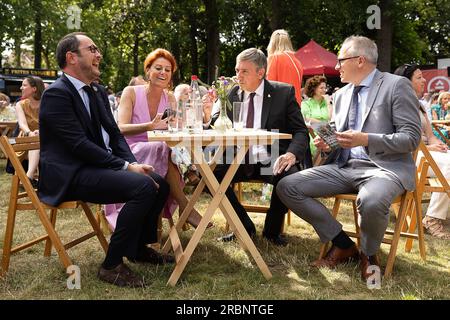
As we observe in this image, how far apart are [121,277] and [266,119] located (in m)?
1.68

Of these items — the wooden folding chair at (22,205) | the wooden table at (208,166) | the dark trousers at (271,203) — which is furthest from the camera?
the dark trousers at (271,203)

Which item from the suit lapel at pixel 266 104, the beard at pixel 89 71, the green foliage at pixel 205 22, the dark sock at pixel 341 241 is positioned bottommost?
the dark sock at pixel 341 241

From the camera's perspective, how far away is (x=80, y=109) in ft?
10.2

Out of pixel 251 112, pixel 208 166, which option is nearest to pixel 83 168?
pixel 208 166

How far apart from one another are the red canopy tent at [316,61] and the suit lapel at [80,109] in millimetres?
13612

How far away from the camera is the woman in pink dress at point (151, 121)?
12.7 feet

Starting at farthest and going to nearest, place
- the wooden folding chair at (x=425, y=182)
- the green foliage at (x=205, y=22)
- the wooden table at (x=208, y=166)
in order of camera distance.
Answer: the green foliage at (x=205, y=22) < the wooden folding chair at (x=425, y=182) < the wooden table at (x=208, y=166)

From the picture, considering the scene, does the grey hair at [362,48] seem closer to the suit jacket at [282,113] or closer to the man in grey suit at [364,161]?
the man in grey suit at [364,161]

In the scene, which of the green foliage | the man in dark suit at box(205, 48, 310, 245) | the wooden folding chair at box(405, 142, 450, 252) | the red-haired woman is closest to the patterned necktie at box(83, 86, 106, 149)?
the man in dark suit at box(205, 48, 310, 245)

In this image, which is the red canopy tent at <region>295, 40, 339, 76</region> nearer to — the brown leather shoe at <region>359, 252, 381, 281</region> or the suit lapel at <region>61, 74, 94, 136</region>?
the brown leather shoe at <region>359, 252, 381, 281</region>

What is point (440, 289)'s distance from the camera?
119 inches

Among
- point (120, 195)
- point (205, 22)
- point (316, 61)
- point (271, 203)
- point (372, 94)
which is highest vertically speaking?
point (205, 22)

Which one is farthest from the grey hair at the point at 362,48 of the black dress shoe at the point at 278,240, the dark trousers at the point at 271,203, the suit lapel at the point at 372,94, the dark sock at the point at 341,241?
the black dress shoe at the point at 278,240

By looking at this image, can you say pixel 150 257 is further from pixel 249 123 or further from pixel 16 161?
pixel 249 123
